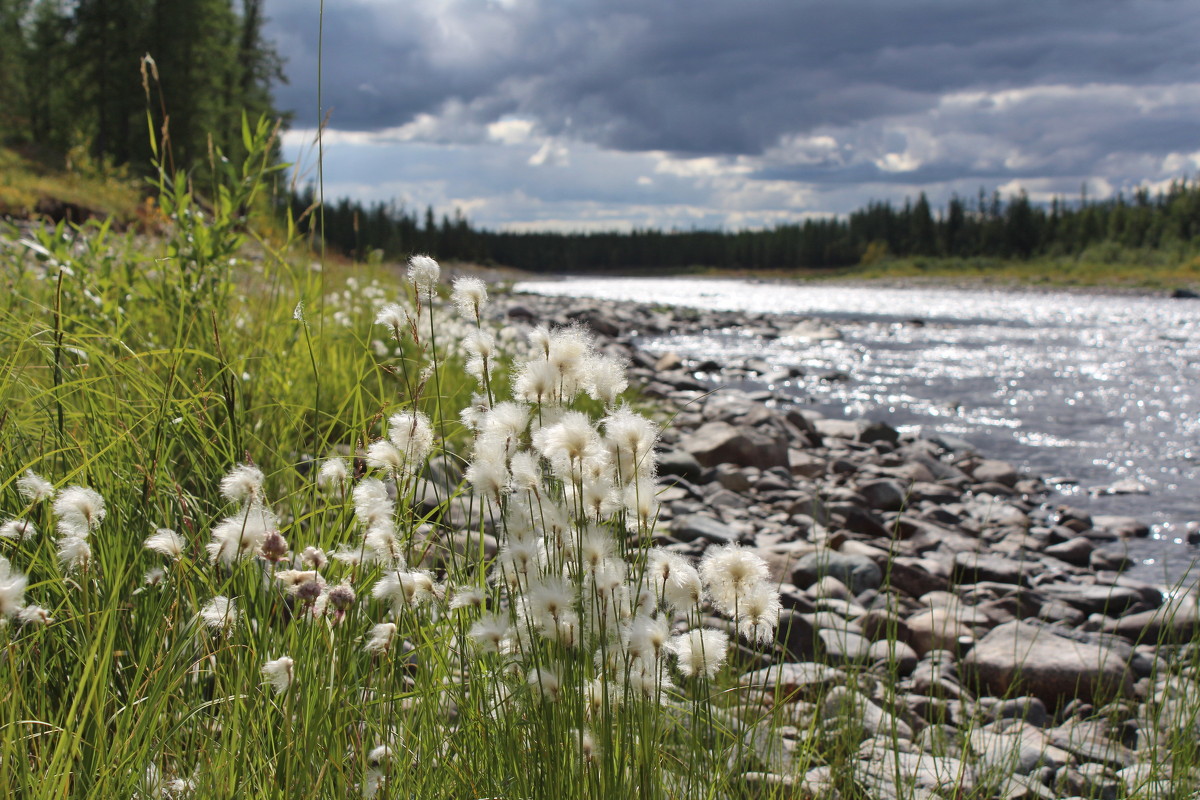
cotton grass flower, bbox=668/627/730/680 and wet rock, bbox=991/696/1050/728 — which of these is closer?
cotton grass flower, bbox=668/627/730/680

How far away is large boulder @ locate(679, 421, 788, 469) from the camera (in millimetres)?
7922

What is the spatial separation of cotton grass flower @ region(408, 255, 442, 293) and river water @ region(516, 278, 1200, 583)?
130 inches

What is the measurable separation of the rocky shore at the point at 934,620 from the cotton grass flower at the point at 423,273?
0.74 metres

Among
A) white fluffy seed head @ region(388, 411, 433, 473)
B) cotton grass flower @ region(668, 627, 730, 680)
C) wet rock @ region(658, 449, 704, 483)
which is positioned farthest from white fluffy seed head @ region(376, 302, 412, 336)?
wet rock @ region(658, 449, 704, 483)

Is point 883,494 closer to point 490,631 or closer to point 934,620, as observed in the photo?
point 934,620

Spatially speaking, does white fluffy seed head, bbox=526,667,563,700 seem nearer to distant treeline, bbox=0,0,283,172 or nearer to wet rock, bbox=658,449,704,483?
wet rock, bbox=658,449,704,483

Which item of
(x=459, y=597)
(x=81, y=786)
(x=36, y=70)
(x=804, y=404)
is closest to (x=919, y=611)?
(x=459, y=597)

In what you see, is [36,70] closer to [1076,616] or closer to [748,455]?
[748,455]

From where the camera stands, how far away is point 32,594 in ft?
6.73

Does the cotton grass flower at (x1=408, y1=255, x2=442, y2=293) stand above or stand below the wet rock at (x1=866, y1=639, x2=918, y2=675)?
above

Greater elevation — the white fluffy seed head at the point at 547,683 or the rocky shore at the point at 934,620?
the white fluffy seed head at the point at 547,683

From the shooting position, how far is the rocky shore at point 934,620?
243 centimetres

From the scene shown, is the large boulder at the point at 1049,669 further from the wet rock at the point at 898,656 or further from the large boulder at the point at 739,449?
the large boulder at the point at 739,449

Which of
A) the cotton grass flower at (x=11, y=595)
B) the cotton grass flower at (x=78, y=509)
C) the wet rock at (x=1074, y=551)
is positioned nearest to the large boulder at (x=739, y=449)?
the wet rock at (x=1074, y=551)
